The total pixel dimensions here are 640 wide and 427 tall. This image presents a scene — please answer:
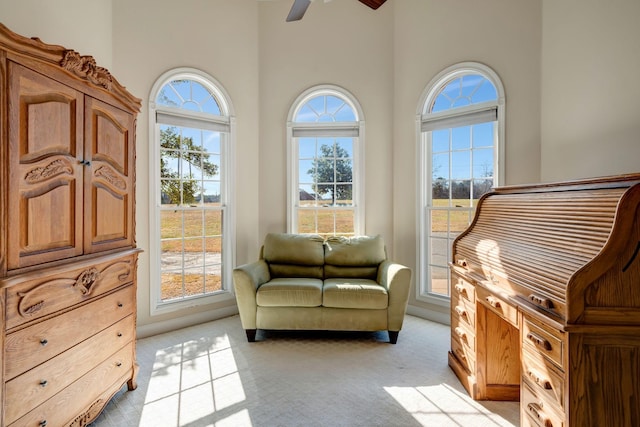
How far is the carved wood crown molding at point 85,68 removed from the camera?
1675 millimetres

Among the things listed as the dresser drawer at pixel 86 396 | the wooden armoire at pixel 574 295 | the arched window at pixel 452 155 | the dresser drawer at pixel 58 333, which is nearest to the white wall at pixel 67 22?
the dresser drawer at pixel 58 333

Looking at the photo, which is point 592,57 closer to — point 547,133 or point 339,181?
point 547,133

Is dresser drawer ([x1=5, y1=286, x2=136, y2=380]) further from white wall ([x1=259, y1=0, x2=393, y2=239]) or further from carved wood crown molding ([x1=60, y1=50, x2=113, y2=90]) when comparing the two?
white wall ([x1=259, y1=0, x2=393, y2=239])

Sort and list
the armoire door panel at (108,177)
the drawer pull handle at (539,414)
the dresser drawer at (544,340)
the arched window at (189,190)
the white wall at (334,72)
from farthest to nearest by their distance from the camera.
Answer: the white wall at (334,72) < the arched window at (189,190) < the armoire door panel at (108,177) < the drawer pull handle at (539,414) < the dresser drawer at (544,340)

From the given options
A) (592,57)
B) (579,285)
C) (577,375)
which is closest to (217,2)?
(592,57)

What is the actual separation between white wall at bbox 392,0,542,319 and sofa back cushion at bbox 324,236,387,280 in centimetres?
48

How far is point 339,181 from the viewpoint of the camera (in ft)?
13.8

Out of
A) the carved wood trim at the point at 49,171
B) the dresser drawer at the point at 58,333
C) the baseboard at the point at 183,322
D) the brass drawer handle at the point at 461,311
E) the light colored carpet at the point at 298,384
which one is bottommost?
the light colored carpet at the point at 298,384

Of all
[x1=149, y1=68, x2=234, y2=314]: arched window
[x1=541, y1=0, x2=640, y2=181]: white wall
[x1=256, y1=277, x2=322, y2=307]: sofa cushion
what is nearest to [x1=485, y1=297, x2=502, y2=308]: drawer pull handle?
[x1=541, y1=0, x2=640, y2=181]: white wall

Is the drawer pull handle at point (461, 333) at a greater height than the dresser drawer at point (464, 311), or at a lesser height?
lesser

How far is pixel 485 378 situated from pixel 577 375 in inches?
36.7

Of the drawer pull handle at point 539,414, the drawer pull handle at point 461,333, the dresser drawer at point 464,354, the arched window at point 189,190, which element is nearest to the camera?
the drawer pull handle at point 539,414

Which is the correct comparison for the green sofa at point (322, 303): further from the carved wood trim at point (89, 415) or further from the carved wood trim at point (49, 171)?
the carved wood trim at point (49, 171)

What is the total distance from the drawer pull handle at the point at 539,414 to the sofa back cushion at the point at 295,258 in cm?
225
